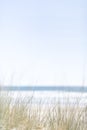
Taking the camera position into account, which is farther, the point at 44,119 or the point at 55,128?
the point at 44,119

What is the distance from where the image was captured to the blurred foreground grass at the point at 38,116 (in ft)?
11.2

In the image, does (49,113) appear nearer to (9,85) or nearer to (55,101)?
(55,101)

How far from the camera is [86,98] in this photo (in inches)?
160

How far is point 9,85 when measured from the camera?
4.13m

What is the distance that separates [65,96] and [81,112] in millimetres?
352

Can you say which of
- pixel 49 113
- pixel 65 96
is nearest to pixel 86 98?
pixel 65 96

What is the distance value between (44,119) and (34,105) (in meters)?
0.50

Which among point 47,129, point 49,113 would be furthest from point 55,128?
point 49,113

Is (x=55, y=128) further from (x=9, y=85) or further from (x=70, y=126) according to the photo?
(x=9, y=85)

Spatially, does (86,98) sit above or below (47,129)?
above

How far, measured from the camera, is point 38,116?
3967 millimetres

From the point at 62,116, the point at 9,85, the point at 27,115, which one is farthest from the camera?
the point at 9,85

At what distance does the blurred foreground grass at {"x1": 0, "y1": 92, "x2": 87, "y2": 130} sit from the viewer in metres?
3.41

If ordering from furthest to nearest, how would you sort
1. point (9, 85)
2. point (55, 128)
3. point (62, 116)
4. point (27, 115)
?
1. point (9, 85)
2. point (27, 115)
3. point (62, 116)
4. point (55, 128)
